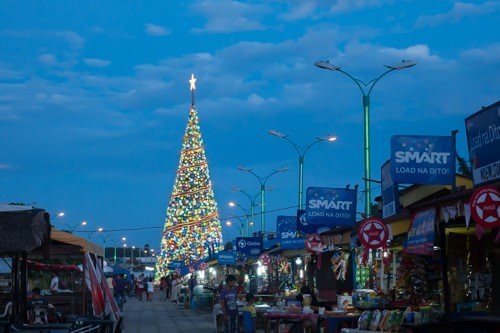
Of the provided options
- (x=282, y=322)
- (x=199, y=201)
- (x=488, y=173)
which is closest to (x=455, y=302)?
(x=488, y=173)

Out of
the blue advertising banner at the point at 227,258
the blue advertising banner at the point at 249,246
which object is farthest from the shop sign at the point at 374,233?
the blue advertising banner at the point at 227,258

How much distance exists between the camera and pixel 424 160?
15.4 m

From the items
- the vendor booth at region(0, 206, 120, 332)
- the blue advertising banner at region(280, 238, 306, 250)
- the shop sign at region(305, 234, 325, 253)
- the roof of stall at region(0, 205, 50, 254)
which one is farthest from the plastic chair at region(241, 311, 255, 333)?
the roof of stall at region(0, 205, 50, 254)

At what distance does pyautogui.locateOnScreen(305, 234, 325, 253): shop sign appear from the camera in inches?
957

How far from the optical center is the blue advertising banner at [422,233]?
47.5 ft

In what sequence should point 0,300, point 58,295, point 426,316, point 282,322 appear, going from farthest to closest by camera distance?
point 58,295 < point 0,300 < point 282,322 < point 426,316

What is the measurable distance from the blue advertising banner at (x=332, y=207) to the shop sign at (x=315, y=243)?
1.63m

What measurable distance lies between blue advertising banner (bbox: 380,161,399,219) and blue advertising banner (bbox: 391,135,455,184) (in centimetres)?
129

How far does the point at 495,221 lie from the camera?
39.4 feet

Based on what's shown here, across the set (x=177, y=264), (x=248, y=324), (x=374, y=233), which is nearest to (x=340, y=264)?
(x=248, y=324)

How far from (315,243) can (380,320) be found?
27.5 feet

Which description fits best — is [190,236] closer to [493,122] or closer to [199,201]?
[199,201]

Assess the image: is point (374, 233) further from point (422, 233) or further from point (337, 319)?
point (422, 233)

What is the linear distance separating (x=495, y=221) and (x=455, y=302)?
11.9 ft
